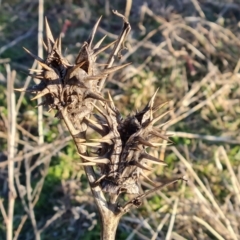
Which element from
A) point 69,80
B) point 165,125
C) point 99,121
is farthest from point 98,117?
point 165,125

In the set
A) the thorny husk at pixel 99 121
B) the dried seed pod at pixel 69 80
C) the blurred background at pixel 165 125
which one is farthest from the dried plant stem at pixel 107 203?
the blurred background at pixel 165 125

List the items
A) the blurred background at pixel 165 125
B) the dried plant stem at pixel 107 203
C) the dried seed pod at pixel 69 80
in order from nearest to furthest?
the dried seed pod at pixel 69 80
the dried plant stem at pixel 107 203
the blurred background at pixel 165 125

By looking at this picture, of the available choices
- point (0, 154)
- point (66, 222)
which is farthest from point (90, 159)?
point (0, 154)

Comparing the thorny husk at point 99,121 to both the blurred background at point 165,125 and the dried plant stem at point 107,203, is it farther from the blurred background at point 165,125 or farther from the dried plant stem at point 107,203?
the blurred background at point 165,125

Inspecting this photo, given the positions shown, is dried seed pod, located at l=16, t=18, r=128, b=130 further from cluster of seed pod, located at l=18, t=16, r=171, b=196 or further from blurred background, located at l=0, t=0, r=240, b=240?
blurred background, located at l=0, t=0, r=240, b=240

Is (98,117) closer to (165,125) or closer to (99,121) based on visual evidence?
(99,121)

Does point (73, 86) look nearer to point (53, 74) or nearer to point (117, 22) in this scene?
point (53, 74)

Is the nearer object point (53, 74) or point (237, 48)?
point (53, 74)
